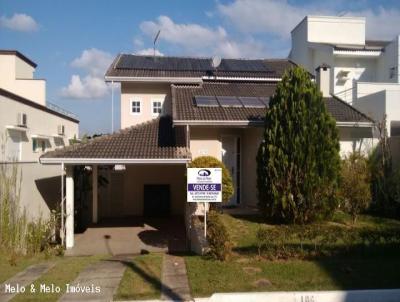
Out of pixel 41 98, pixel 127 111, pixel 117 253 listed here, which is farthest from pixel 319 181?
pixel 41 98

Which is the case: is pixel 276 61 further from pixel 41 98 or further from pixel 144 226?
pixel 41 98

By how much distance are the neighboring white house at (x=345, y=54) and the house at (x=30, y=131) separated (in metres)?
13.9

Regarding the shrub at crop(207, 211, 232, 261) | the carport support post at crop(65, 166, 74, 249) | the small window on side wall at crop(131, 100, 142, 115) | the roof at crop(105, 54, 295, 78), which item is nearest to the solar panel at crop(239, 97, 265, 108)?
the roof at crop(105, 54, 295, 78)

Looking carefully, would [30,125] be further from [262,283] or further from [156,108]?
[262,283]

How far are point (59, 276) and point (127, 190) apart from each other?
10059 mm

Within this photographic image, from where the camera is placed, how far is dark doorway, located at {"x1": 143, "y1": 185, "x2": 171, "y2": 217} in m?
17.8

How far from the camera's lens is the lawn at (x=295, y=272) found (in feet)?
22.4

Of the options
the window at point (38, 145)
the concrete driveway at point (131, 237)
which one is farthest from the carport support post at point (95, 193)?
the window at point (38, 145)

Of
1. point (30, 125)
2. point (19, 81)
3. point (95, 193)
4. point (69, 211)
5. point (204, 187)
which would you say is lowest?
point (69, 211)

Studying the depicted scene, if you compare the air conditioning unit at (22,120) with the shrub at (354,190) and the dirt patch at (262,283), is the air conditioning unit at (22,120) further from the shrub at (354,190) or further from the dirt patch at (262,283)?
the dirt patch at (262,283)

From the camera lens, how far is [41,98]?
2688 centimetres

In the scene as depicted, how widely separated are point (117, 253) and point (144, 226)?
12.8 ft

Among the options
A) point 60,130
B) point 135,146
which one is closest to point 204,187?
point 135,146

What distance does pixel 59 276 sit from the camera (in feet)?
25.9
